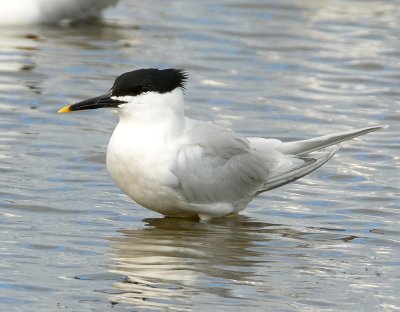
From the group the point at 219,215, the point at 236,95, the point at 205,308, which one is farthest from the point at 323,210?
the point at 236,95

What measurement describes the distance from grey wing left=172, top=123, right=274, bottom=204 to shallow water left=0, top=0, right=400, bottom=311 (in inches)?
7.6

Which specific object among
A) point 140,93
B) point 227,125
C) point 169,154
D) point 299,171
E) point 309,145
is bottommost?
point 227,125

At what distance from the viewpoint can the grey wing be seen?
7.19 m

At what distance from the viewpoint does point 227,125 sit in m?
9.58

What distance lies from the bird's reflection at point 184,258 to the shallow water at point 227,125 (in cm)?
1

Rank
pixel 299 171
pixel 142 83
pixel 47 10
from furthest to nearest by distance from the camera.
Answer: pixel 47 10, pixel 299 171, pixel 142 83

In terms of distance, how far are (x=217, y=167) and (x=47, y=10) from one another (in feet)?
17.1

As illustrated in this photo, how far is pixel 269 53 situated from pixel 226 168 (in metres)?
4.46

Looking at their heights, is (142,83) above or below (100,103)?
above

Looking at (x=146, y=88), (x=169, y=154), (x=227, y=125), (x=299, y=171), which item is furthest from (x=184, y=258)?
(x=227, y=125)

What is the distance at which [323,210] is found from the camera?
7.72 metres

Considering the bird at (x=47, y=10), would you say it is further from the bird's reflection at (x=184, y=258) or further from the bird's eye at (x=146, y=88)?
the bird's eye at (x=146, y=88)

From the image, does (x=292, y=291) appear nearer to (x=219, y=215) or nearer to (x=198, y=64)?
(x=219, y=215)

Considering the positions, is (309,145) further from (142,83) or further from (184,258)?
(184,258)
